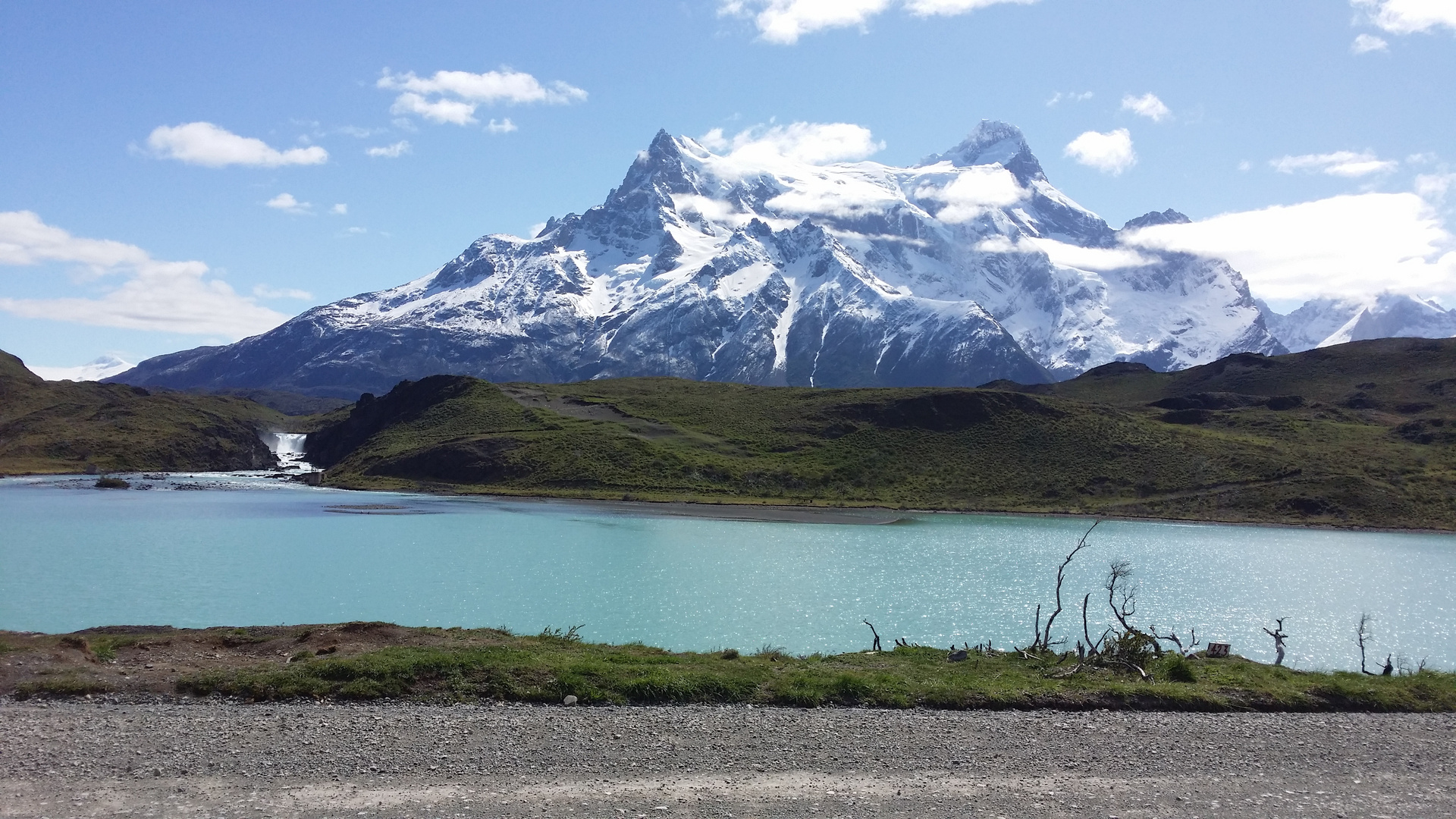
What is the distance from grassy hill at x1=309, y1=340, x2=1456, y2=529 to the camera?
349ft

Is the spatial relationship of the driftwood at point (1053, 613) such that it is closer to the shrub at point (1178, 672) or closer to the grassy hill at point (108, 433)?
the shrub at point (1178, 672)

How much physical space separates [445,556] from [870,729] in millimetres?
46415

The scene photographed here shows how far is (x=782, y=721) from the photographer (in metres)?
14.0

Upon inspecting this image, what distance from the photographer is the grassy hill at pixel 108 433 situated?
5807 inches

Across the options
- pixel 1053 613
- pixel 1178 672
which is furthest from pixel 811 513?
pixel 1178 672

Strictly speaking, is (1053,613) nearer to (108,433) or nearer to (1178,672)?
(1178,672)

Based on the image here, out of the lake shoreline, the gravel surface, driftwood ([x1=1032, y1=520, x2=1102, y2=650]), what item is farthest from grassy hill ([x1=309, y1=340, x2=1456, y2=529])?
the gravel surface

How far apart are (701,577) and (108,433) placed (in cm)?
15188

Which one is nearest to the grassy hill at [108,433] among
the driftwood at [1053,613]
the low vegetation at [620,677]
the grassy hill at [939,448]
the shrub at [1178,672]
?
the grassy hill at [939,448]

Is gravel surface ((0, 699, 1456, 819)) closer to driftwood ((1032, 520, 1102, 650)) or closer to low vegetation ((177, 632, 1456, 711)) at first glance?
low vegetation ((177, 632, 1456, 711))

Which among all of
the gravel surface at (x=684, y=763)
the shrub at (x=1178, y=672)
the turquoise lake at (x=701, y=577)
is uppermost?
the gravel surface at (x=684, y=763)

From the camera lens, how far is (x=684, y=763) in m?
11.9

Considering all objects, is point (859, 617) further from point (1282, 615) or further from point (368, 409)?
point (368, 409)

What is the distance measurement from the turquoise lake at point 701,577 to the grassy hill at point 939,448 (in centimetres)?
1905
